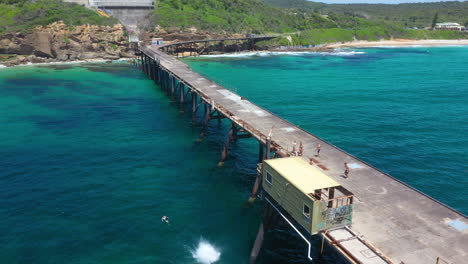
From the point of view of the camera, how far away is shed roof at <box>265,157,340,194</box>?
20.6 meters

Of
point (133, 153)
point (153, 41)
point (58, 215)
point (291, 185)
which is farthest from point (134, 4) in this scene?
point (291, 185)

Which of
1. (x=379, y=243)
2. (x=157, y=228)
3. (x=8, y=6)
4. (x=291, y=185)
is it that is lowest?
(x=157, y=228)

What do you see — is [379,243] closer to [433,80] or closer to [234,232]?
[234,232]

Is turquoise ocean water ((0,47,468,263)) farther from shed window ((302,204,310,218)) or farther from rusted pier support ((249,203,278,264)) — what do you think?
shed window ((302,204,310,218))

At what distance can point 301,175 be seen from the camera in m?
22.1

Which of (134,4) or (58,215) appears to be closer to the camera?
(58,215)

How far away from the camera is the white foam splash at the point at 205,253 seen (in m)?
25.0

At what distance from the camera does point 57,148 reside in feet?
144

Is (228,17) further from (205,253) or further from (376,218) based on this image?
(376,218)

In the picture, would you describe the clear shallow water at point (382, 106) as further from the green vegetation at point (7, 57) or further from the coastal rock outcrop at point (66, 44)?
the green vegetation at point (7, 57)

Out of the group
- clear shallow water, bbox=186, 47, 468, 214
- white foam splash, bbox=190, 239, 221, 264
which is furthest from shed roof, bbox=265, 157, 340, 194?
clear shallow water, bbox=186, 47, 468, 214

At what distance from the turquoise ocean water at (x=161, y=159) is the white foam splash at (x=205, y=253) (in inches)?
5.7

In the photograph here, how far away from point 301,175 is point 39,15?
127 m

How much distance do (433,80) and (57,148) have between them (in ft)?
283
